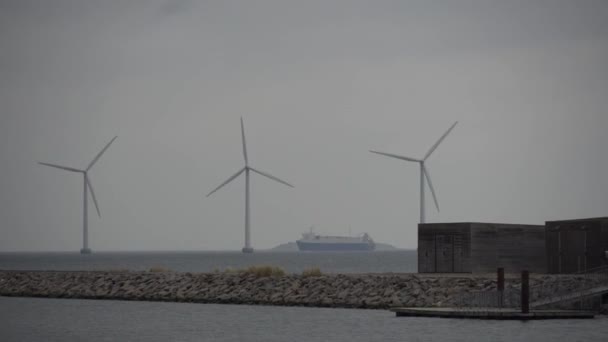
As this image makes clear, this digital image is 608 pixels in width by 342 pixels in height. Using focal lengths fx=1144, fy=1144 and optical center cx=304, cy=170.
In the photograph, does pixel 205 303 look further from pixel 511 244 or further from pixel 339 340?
pixel 339 340

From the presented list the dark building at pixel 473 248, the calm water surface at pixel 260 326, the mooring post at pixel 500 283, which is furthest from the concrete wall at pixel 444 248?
the mooring post at pixel 500 283

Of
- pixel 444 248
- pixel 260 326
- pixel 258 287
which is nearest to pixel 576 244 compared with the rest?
pixel 444 248

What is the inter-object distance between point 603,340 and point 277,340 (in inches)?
498

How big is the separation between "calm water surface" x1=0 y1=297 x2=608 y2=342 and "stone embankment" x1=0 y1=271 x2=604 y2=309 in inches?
81.2

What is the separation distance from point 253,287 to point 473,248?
13.6m

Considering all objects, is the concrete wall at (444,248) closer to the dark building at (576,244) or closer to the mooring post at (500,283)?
the dark building at (576,244)

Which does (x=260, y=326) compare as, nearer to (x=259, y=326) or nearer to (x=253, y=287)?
(x=259, y=326)

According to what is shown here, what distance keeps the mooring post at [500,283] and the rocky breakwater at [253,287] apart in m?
3.41

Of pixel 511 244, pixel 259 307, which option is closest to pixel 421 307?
pixel 259 307

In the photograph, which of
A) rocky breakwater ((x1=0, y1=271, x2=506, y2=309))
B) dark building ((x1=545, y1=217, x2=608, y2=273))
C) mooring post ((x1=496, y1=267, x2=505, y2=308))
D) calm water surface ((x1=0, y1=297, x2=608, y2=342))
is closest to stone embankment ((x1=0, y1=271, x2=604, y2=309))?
rocky breakwater ((x1=0, y1=271, x2=506, y2=309))

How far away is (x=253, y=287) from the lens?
70062 millimetres

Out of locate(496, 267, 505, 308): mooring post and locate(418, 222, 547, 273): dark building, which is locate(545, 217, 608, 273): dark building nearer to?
locate(418, 222, 547, 273): dark building

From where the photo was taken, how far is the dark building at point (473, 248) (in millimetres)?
68125

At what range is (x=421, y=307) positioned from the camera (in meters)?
56.7
